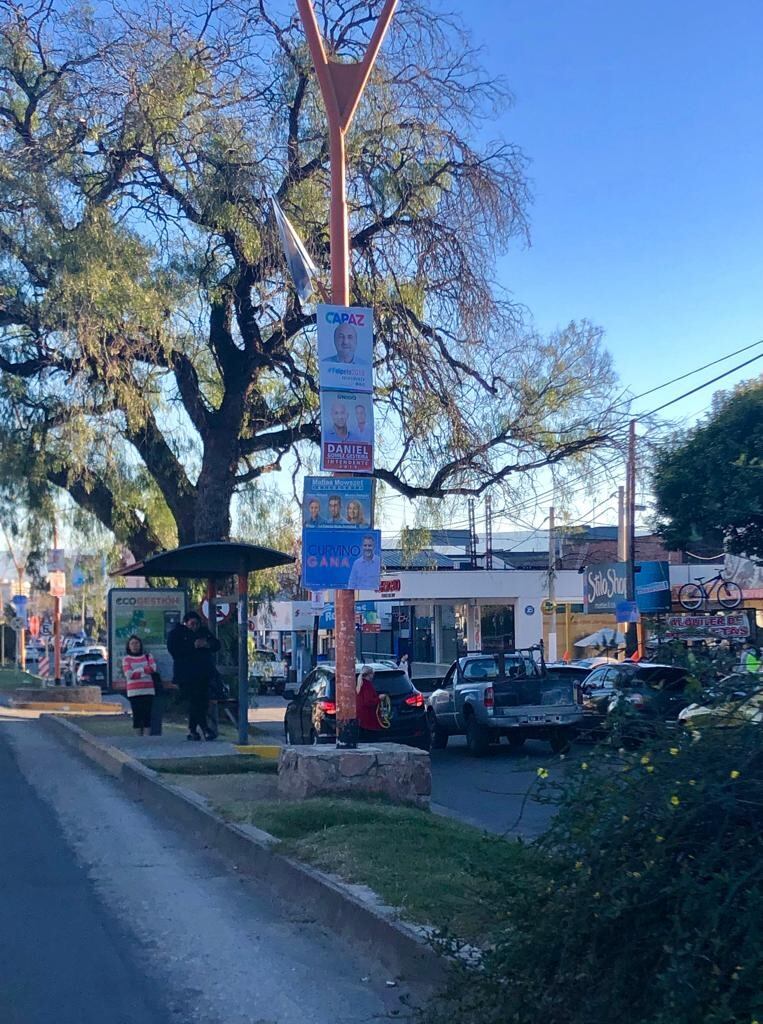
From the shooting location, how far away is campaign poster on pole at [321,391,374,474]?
435 inches

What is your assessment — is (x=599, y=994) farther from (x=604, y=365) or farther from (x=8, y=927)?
(x=604, y=365)

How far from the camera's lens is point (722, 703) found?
421 centimetres

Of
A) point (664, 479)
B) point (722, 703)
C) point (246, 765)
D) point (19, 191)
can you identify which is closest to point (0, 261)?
point (19, 191)

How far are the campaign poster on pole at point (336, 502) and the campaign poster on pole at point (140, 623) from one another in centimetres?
987

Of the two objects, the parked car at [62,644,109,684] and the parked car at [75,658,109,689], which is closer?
the parked car at [62,644,109,684]

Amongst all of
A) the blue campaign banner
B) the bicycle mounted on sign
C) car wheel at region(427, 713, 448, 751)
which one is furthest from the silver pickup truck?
the blue campaign banner

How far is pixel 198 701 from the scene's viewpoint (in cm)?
1689

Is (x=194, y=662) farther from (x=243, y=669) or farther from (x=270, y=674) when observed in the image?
(x=270, y=674)

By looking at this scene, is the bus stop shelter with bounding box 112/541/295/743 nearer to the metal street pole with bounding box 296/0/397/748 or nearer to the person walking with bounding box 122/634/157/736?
the person walking with bounding box 122/634/157/736

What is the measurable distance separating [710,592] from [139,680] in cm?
2075

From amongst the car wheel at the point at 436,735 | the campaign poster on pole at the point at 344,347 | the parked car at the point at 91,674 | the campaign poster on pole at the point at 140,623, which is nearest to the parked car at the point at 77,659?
the parked car at the point at 91,674

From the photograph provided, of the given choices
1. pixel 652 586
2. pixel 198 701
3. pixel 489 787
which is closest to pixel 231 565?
pixel 198 701

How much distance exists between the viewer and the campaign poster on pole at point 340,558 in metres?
10.9

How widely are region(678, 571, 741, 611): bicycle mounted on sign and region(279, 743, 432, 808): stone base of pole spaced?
22.6 meters
